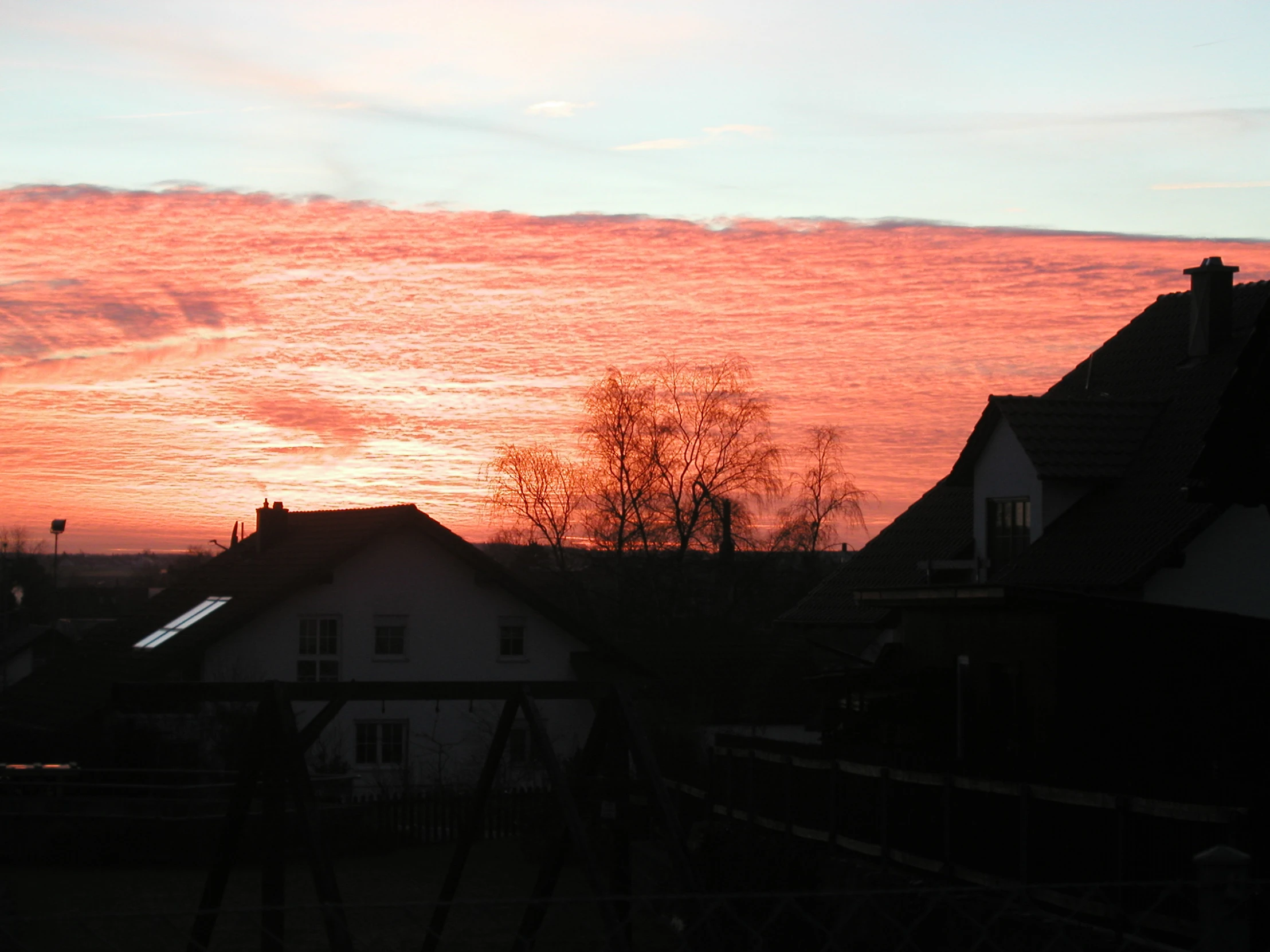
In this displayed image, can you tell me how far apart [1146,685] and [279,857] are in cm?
1242

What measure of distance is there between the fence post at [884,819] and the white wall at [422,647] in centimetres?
2057

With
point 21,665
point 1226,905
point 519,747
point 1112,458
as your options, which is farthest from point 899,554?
point 21,665

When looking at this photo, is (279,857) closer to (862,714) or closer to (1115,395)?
(862,714)

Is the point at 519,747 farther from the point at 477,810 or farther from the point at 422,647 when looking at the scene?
the point at 477,810

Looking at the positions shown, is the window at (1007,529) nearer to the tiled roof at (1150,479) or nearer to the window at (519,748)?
the tiled roof at (1150,479)

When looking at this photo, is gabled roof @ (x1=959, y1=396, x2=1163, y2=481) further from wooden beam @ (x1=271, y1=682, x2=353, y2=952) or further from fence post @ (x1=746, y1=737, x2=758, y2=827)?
wooden beam @ (x1=271, y1=682, x2=353, y2=952)

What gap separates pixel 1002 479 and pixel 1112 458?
1.95 m

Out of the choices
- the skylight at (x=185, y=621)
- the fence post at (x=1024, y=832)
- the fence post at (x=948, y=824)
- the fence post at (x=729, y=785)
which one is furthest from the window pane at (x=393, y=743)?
the fence post at (x=1024, y=832)

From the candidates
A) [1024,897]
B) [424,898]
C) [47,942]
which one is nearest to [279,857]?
[1024,897]

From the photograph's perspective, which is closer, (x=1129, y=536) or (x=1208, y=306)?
(x=1129, y=536)

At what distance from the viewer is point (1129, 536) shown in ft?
68.9

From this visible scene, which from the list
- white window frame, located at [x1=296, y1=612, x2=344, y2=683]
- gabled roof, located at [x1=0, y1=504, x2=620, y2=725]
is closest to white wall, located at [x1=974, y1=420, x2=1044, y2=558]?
gabled roof, located at [x1=0, y1=504, x2=620, y2=725]

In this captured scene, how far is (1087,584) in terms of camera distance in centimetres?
2058

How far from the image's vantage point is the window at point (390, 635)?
36969 millimetres
